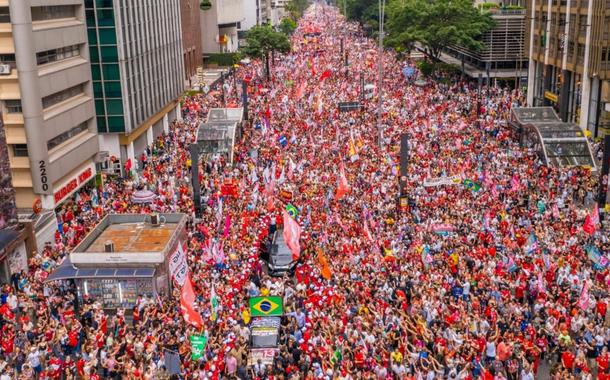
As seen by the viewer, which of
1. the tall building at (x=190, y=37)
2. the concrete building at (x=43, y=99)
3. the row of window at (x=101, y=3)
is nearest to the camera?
the concrete building at (x=43, y=99)

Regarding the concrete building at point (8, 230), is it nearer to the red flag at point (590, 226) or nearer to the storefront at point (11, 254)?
the storefront at point (11, 254)

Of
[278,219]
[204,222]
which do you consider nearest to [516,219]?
[278,219]

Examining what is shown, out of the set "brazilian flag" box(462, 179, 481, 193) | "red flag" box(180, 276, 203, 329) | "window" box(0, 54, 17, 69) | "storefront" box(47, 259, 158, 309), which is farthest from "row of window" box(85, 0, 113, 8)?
"red flag" box(180, 276, 203, 329)

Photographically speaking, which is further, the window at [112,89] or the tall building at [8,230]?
the window at [112,89]

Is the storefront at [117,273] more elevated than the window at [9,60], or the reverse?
the window at [9,60]

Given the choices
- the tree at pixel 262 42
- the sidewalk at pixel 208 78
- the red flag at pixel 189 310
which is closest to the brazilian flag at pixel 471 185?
the red flag at pixel 189 310

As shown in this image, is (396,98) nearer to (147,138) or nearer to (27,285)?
(147,138)

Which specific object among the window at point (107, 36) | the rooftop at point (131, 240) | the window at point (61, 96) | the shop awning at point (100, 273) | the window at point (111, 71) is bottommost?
the shop awning at point (100, 273)

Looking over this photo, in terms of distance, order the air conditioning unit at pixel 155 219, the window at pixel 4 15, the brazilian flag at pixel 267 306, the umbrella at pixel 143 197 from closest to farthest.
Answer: the brazilian flag at pixel 267 306 → the air conditioning unit at pixel 155 219 → the window at pixel 4 15 → the umbrella at pixel 143 197
